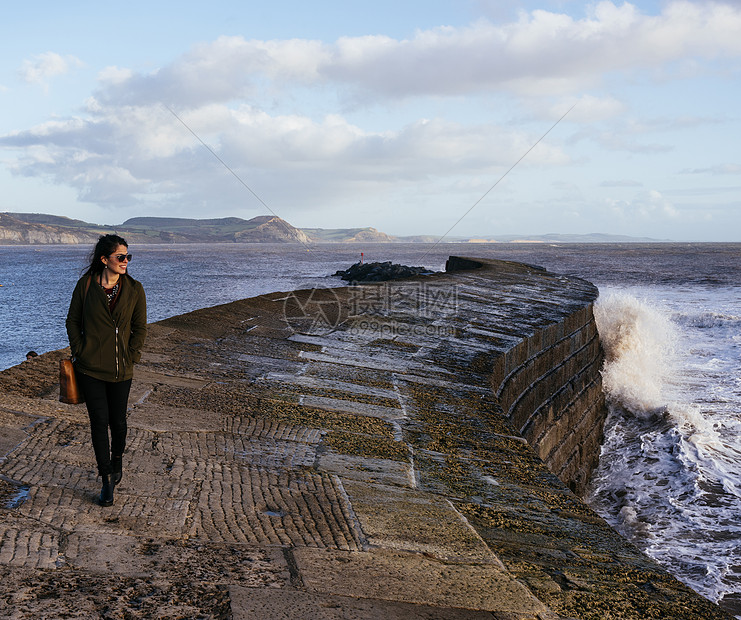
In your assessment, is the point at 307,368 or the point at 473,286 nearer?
the point at 307,368

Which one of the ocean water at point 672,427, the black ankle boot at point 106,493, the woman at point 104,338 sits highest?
the woman at point 104,338

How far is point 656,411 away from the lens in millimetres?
11656

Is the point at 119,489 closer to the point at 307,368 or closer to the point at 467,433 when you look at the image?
the point at 467,433

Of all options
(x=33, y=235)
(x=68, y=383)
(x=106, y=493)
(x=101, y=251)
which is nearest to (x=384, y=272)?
(x=101, y=251)

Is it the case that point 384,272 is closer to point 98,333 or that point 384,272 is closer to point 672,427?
point 672,427

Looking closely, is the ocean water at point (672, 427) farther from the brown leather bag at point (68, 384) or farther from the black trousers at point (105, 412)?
the brown leather bag at point (68, 384)

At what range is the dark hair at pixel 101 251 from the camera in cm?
344

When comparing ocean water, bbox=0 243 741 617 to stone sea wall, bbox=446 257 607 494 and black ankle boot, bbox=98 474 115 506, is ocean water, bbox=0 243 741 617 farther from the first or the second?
black ankle boot, bbox=98 474 115 506

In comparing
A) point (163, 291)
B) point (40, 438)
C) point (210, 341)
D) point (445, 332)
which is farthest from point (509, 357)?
point (163, 291)

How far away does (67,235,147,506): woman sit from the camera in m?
3.43

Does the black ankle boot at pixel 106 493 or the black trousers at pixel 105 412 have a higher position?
the black trousers at pixel 105 412

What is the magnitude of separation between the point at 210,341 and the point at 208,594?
17.4ft

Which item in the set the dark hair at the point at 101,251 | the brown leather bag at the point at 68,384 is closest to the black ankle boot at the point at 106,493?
the brown leather bag at the point at 68,384

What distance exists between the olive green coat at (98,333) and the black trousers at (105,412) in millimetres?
52
